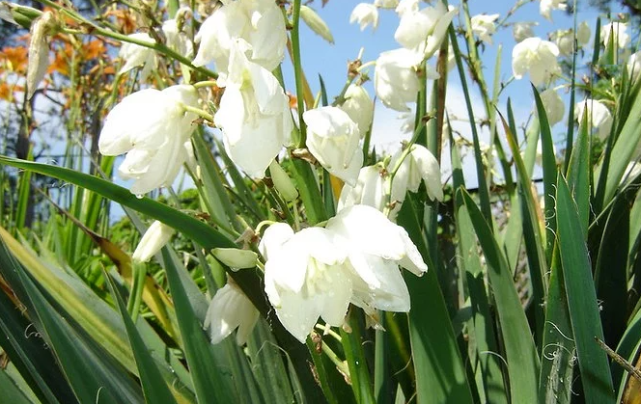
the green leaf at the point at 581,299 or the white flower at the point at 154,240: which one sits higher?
the white flower at the point at 154,240

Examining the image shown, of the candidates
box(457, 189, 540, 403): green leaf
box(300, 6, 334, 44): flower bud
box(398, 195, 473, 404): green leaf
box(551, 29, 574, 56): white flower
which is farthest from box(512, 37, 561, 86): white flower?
box(398, 195, 473, 404): green leaf

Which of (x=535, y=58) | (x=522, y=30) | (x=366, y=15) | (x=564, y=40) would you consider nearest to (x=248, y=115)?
(x=366, y=15)

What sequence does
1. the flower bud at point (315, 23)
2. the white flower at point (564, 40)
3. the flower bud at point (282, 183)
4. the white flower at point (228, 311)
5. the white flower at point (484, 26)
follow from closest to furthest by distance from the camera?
the flower bud at point (282, 183) < the white flower at point (228, 311) < the flower bud at point (315, 23) < the white flower at point (484, 26) < the white flower at point (564, 40)

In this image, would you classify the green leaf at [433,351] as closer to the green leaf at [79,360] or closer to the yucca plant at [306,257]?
the yucca plant at [306,257]

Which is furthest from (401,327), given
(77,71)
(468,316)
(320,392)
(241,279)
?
(77,71)

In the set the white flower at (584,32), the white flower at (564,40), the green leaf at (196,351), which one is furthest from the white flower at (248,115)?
the white flower at (584,32)

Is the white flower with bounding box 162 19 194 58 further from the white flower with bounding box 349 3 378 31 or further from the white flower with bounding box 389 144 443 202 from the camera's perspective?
the white flower with bounding box 349 3 378 31
